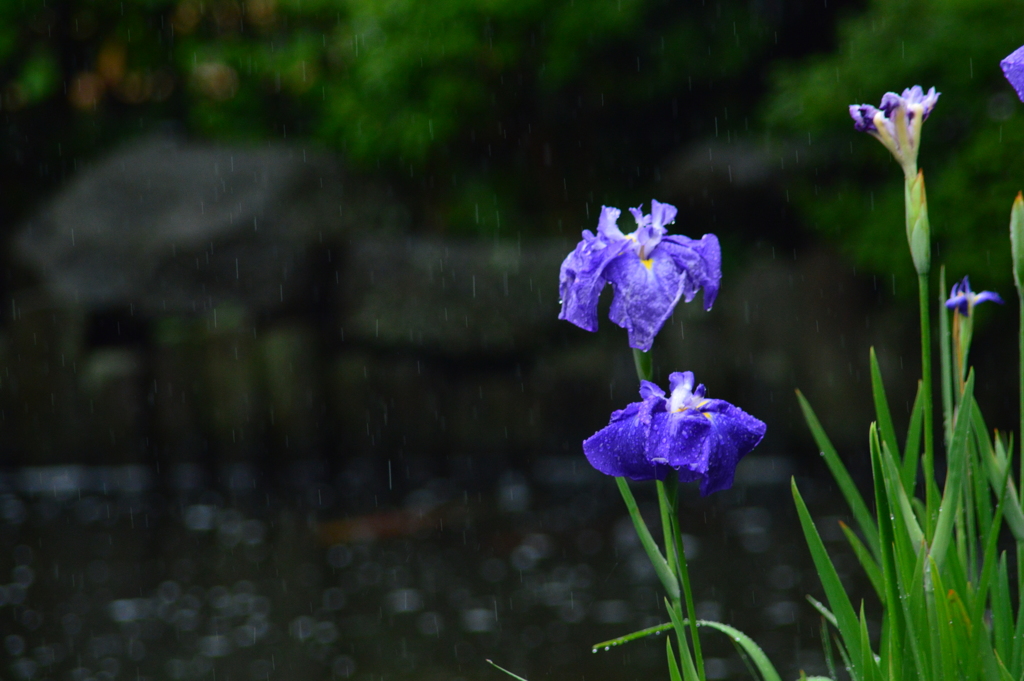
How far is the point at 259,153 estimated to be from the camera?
7219 mm

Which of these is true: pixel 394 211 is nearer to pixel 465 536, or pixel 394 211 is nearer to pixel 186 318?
pixel 186 318

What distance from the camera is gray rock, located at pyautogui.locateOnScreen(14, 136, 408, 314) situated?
6746mm

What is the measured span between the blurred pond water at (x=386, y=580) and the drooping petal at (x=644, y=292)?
6.31 ft

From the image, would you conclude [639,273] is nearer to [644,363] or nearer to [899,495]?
[644,363]

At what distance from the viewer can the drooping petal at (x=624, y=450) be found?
1002 millimetres

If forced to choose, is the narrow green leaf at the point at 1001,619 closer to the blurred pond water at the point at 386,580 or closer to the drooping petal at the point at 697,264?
the drooping petal at the point at 697,264

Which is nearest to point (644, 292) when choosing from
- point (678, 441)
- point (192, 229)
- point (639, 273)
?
point (639, 273)

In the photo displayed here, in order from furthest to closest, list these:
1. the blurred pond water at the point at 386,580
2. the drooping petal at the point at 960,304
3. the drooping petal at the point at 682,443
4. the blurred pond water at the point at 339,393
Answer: the blurred pond water at the point at 339,393 → the blurred pond water at the point at 386,580 → the drooping petal at the point at 960,304 → the drooping petal at the point at 682,443

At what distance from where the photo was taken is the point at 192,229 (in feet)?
22.3

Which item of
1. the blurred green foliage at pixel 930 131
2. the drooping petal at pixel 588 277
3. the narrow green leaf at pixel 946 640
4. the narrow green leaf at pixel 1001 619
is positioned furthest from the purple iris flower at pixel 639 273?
the blurred green foliage at pixel 930 131

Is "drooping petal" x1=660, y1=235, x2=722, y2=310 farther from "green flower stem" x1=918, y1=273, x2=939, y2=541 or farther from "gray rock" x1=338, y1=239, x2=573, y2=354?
"gray rock" x1=338, y1=239, x2=573, y2=354

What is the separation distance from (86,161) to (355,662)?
8055 millimetres

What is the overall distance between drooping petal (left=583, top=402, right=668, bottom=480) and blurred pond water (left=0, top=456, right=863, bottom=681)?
191 cm

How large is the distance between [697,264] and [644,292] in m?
0.09
